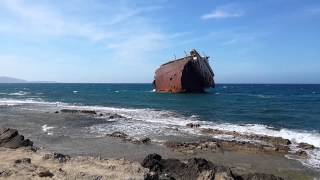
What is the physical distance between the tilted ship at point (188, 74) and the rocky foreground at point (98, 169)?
4387 centimetres

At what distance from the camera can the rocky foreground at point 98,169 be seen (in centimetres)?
1010

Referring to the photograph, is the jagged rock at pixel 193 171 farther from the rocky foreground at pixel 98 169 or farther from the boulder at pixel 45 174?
the boulder at pixel 45 174

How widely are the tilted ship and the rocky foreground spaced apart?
43866 millimetres

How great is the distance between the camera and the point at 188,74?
5778 cm

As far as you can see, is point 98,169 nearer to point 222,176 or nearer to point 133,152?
point 222,176

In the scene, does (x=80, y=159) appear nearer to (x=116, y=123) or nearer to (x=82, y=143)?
(x=82, y=143)

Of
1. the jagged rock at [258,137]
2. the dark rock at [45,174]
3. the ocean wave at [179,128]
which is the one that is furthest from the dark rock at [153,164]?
the ocean wave at [179,128]

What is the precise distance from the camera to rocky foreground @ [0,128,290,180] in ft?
33.1

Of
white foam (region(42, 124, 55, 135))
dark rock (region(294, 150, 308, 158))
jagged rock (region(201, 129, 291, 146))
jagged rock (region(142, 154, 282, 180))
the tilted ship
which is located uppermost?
the tilted ship

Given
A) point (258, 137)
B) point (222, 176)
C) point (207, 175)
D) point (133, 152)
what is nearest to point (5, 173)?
point (207, 175)

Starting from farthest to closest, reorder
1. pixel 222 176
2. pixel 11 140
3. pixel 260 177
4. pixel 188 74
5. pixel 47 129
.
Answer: pixel 188 74, pixel 47 129, pixel 11 140, pixel 260 177, pixel 222 176

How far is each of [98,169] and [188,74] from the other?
155 ft

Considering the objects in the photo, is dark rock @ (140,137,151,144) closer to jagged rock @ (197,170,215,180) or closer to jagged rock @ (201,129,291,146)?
jagged rock @ (201,129,291,146)

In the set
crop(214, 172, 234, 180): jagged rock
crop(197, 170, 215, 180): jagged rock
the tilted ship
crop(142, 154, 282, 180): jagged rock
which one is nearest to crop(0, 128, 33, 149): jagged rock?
crop(142, 154, 282, 180): jagged rock
